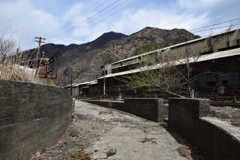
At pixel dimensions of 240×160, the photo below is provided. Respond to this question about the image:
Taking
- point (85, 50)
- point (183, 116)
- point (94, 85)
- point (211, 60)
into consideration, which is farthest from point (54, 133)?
point (85, 50)

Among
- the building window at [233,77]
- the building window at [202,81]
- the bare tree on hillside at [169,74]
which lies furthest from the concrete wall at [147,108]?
the building window at [233,77]

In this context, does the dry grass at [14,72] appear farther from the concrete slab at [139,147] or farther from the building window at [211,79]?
the building window at [211,79]

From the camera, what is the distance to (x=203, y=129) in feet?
12.7

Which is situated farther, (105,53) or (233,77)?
(105,53)

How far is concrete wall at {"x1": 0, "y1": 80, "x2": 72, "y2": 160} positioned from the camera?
230cm

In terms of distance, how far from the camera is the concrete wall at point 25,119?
2301 mm

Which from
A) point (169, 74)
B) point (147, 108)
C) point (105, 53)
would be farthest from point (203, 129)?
point (105, 53)

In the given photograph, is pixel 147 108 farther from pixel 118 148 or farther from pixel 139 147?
pixel 118 148

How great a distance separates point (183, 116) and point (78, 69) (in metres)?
73.3

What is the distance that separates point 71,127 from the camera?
599 centimetres

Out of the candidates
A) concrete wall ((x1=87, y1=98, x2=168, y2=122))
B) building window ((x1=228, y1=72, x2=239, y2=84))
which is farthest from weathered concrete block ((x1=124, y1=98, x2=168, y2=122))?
building window ((x1=228, y1=72, x2=239, y2=84))

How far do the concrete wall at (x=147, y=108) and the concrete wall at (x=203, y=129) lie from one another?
5.56ft

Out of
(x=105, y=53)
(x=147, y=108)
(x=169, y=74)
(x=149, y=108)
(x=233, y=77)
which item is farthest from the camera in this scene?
(x=105, y=53)

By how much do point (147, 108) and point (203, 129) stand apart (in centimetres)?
559
